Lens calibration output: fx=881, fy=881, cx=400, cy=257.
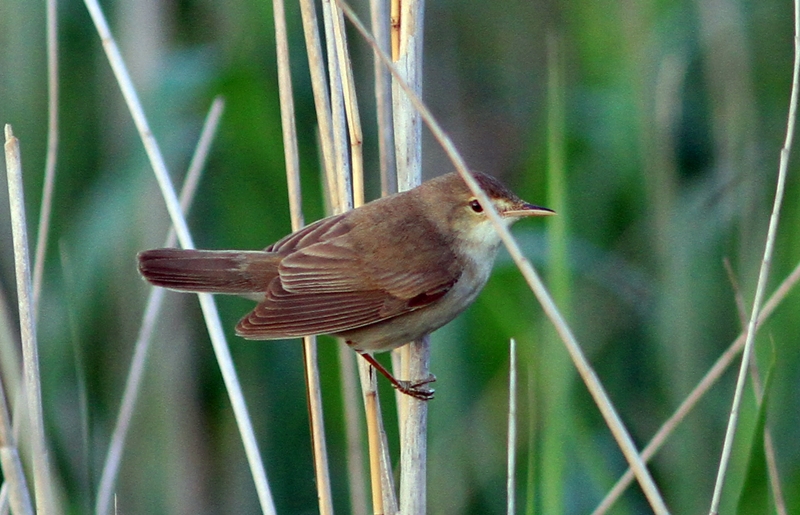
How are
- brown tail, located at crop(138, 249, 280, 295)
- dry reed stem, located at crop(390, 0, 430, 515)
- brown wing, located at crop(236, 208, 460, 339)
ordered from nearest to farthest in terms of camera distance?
dry reed stem, located at crop(390, 0, 430, 515)
brown tail, located at crop(138, 249, 280, 295)
brown wing, located at crop(236, 208, 460, 339)

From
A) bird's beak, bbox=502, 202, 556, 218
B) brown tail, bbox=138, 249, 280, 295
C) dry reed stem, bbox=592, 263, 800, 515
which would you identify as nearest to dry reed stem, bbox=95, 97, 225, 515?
brown tail, bbox=138, 249, 280, 295

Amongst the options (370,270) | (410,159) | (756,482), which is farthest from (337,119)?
(756,482)

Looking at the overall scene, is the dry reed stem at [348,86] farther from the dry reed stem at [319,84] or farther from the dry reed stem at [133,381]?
the dry reed stem at [133,381]

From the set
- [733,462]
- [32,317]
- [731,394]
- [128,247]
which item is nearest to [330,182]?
[32,317]

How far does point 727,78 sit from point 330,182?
6.00 feet

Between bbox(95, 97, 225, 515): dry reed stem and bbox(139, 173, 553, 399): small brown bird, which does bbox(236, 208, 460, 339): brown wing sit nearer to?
bbox(139, 173, 553, 399): small brown bird

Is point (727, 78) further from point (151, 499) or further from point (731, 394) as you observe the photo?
point (151, 499)

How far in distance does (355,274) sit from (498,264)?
622 mm

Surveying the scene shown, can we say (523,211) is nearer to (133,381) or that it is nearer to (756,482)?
(756,482)

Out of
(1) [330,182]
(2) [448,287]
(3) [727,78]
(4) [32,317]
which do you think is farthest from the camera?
(3) [727,78]

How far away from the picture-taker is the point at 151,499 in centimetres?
312

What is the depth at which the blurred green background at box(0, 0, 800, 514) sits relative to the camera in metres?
2.92

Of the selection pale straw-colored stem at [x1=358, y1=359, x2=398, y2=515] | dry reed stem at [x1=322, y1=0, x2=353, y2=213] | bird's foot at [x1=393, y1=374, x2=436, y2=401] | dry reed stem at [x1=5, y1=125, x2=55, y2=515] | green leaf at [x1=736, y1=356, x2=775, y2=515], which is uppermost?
dry reed stem at [x1=322, y1=0, x2=353, y2=213]

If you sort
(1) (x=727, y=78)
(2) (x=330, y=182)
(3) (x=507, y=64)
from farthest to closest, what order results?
(3) (x=507, y=64) → (1) (x=727, y=78) → (2) (x=330, y=182)
